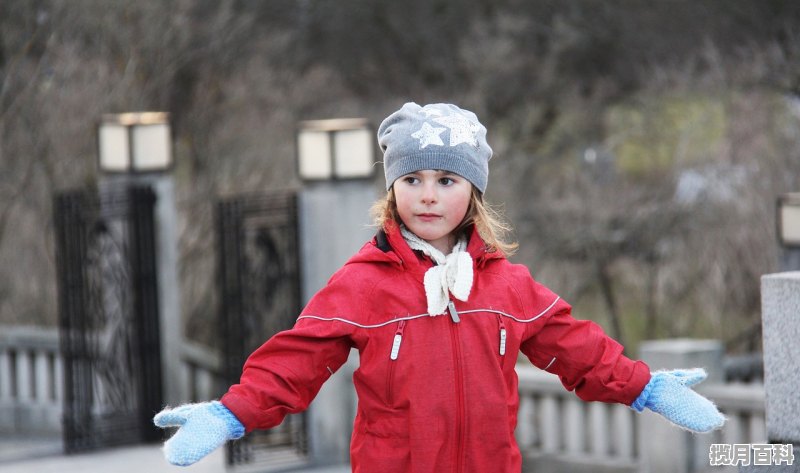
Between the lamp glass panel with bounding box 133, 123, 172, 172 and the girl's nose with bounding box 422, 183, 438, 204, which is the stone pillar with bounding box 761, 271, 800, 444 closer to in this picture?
the girl's nose with bounding box 422, 183, 438, 204

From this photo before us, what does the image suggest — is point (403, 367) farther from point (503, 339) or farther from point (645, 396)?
point (645, 396)

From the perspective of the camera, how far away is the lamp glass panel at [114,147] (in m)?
9.27

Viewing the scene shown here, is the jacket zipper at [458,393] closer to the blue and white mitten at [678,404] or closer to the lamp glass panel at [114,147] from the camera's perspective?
the blue and white mitten at [678,404]

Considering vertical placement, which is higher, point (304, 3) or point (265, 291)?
point (304, 3)

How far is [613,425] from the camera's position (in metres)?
7.86

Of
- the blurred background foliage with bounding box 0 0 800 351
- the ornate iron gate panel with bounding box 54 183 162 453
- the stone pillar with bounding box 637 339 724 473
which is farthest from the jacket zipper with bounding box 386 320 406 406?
the blurred background foliage with bounding box 0 0 800 351

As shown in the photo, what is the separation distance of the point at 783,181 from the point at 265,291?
6028mm

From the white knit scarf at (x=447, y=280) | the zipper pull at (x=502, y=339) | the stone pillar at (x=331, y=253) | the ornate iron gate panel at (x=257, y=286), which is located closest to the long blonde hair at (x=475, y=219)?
the white knit scarf at (x=447, y=280)

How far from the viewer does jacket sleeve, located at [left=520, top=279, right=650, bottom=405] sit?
3146 millimetres

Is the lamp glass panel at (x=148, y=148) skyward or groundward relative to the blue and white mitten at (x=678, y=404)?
skyward

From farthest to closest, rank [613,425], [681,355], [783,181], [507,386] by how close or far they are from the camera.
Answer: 1. [783,181]
2. [613,425]
3. [681,355]
4. [507,386]

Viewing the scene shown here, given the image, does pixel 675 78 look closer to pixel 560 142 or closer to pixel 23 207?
pixel 560 142

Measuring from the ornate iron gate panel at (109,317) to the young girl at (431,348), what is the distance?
20.6 ft

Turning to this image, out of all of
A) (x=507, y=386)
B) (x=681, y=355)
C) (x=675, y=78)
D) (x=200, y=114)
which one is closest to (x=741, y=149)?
(x=675, y=78)
